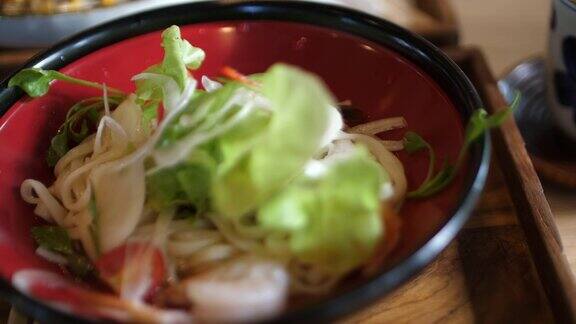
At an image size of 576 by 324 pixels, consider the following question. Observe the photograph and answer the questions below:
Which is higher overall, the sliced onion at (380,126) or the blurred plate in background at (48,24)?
the blurred plate in background at (48,24)

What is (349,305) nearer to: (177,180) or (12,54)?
(177,180)

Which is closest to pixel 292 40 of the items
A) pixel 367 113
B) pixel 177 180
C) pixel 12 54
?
pixel 367 113

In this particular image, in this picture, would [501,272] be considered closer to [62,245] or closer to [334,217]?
[334,217]

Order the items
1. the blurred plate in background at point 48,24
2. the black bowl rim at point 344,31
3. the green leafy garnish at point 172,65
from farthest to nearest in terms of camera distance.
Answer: the blurred plate in background at point 48,24
the green leafy garnish at point 172,65
the black bowl rim at point 344,31

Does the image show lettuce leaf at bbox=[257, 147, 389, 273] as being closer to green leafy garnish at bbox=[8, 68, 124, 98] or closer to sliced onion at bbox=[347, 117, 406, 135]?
sliced onion at bbox=[347, 117, 406, 135]

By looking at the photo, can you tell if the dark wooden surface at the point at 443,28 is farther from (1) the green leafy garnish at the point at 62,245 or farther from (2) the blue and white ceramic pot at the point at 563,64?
(1) the green leafy garnish at the point at 62,245

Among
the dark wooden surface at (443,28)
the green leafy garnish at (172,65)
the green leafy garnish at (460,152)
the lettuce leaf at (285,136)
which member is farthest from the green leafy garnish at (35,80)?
the dark wooden surface at (443,28)
